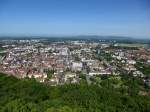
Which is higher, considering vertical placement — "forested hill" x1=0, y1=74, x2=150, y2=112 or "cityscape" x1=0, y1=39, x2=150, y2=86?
"forested hill" x1=0, y1=74, x2=150, y2=112

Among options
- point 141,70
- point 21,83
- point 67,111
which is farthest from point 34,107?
point 141,70

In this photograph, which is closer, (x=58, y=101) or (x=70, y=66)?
(x=58, y=101)

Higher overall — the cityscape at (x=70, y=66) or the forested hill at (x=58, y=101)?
the forested hill at (x=58, y=101)

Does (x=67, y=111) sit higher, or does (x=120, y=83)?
(x=67, y=111)

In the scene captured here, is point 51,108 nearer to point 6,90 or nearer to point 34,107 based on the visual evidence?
point 34,107

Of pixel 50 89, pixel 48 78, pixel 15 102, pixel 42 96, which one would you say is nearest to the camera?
pixel 15 102

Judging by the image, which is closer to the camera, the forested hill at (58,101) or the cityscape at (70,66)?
the forested hill at (58,101)

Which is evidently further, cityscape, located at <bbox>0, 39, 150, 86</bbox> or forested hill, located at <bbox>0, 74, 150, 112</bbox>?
cityscape, located at <bbox>0, 39, 150, 86</bbox>

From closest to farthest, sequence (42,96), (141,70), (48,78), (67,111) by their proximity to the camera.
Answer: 1. (67,111)
2. (42,96)
3. (48,78)
4. (141,70)
